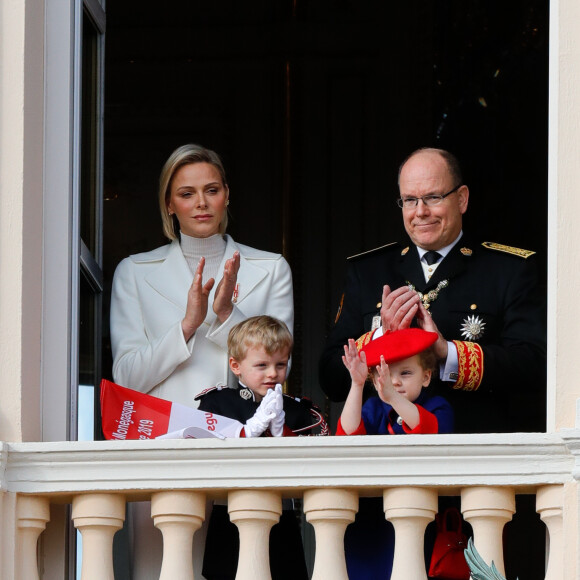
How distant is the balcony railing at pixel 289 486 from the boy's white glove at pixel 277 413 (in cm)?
24

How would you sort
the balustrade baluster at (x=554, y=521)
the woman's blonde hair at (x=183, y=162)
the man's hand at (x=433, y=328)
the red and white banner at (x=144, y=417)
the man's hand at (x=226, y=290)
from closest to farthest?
1. the balustrade baluster at (x=554, y=521)
2. the red and white banner at (x=144, y=417)
3. the man's hand at (x=433, y=328)
4. the man's hand at (x=226, y=290)
5. the woman's blonde hair at (x=183, y=162)

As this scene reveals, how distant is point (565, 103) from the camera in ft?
17.6

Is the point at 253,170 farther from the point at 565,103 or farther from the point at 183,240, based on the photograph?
the point at 565,103

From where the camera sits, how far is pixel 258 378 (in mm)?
5578

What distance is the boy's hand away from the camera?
5.25 metres

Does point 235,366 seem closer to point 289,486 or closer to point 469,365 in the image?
point 289,486

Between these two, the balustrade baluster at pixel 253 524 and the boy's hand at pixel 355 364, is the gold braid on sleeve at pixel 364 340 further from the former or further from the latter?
the balustrade baluster at pixel 253 524

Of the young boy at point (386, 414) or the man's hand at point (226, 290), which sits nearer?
the young boy at point (386, 414)

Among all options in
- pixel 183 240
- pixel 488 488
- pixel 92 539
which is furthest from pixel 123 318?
pixel 488 488

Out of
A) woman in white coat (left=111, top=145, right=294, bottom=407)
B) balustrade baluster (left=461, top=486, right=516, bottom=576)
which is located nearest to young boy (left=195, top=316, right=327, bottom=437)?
woman in white coat (left=111, top=145, right=294, bottom=407)

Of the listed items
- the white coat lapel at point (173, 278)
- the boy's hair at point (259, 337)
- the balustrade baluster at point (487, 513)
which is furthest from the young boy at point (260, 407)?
the balustrade baluster at point (487, 513)

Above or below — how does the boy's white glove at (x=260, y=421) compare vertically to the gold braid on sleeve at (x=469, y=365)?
below

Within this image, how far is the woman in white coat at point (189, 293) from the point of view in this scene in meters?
5.88

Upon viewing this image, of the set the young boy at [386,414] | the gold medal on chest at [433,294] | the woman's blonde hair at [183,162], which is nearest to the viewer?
the young boy at [386,414]
